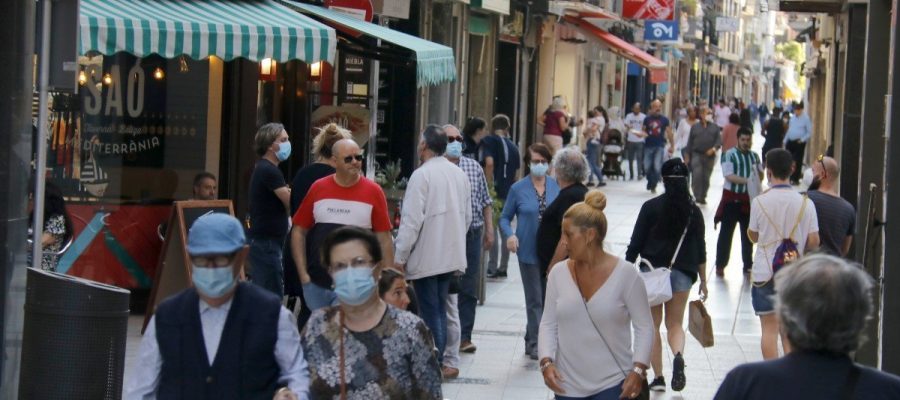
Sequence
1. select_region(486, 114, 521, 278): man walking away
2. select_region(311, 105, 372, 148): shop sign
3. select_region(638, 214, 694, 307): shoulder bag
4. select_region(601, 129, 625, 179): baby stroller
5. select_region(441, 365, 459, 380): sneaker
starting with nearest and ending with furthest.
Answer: select_region(638, 214, 694, 307): shoulder bag → select_region(441, 365, 459, 380): sneaker → select_region(486, 114, 521, 278): man walking away → select_region(311, 105, 372, 148): shop sign → select_region(601, 129, 625, 179): baby stroller

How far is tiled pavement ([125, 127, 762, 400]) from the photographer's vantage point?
10.4 m

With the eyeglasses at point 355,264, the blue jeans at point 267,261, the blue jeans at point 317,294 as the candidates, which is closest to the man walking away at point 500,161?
the blue jeans at point 267,261

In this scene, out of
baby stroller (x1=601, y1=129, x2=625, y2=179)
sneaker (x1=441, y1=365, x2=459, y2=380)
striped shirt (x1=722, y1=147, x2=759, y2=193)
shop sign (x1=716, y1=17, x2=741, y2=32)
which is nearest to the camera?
sneaker (x1=441, y1=365, x2=459, y2=380)

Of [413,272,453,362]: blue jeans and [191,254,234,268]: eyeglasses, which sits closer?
[191,254,234,268]: eyeglasses

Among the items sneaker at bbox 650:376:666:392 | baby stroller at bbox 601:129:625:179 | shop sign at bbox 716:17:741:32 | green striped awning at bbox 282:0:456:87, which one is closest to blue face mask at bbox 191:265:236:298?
sneaker at bbox 650:376:666:392

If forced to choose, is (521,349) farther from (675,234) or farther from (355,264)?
(355,264)

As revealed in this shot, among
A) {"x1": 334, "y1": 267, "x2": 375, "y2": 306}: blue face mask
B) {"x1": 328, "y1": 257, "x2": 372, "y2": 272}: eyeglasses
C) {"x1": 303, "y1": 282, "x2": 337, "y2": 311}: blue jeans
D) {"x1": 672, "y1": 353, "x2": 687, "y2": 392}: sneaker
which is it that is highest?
{"x1": 328, "y1": 257, "x2": 372, "y2": 272}: eyeglasses

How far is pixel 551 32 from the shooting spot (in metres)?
35.0

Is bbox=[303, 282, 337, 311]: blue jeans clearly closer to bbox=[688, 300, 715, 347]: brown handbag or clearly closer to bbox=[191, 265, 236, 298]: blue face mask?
bbox=[688, 300, 715, 347]: brown handbag

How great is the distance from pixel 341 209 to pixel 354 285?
4.10 m

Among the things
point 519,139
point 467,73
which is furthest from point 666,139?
point 467,73

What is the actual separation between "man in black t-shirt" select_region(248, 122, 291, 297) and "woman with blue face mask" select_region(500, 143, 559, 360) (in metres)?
1.65

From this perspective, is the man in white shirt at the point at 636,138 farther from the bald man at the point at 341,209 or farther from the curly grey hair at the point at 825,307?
the curly grey hair at the point at 825,307

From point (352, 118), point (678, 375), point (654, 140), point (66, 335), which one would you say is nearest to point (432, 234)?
point (678, 375)
